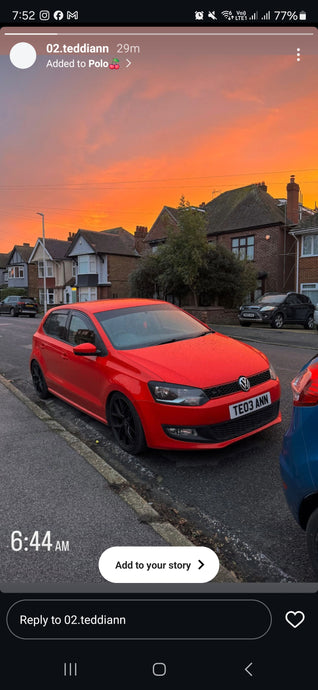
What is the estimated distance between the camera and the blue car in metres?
1.72

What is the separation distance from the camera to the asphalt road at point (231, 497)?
6.97 ft

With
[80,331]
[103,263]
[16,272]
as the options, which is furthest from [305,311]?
[16,272]

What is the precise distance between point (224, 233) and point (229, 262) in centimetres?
898

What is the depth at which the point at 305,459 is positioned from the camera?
176cm

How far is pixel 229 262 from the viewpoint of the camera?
21.1 metres

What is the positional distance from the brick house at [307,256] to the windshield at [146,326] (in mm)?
22148

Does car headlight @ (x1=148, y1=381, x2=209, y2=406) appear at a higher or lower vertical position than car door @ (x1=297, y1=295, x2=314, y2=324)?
lower

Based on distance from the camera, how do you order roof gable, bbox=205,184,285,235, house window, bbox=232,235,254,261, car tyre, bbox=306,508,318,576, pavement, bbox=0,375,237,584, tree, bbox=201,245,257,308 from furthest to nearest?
house window, bbox=232,235,254,261 < roof gable, bbox=205,184,285,235 < tree, bbox=201,245,257,308 < pavement, bbox=0,375,237,584 < car tyre, bbox=306,508,318,576

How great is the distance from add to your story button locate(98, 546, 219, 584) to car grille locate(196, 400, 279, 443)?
167 cm

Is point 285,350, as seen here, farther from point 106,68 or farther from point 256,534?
point 106,68
